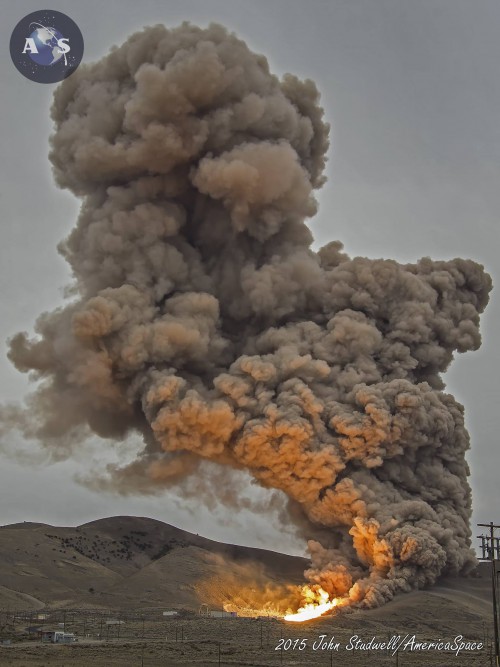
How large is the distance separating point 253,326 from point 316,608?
1755 centimetres

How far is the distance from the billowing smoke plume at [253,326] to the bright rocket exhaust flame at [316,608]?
820mm

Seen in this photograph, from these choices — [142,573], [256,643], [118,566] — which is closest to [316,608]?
[256,643]

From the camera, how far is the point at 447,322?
2346 inches

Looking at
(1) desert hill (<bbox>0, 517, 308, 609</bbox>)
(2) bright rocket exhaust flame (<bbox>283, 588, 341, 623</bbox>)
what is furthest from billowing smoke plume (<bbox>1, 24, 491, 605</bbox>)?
(1) desert hill (<bbox>0, 517, 308, 609</bbox>)

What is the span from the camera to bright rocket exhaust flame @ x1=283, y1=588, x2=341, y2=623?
51234 mm

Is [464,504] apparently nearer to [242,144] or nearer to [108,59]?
[242,144]

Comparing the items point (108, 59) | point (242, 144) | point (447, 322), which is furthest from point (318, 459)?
point (108, 59)

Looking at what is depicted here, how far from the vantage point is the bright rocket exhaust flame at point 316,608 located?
51234 millimetres

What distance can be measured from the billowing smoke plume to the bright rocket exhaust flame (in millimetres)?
820

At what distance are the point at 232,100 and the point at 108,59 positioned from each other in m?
8.53

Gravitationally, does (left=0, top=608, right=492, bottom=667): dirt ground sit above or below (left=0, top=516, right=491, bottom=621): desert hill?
below

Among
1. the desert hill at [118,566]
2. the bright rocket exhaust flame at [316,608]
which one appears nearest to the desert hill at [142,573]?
the desert hill at [118,566]

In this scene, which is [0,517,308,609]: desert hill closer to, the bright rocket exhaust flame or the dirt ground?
the bright rocket exhaust flame

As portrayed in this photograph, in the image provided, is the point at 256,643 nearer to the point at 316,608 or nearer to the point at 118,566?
the point at 316,608
